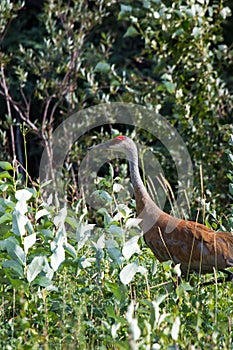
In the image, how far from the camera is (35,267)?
12.0 feet

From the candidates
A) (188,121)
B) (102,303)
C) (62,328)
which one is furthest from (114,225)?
(188,121)

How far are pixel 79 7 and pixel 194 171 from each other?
7.38 feet

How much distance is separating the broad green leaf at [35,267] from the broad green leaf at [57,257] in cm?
11

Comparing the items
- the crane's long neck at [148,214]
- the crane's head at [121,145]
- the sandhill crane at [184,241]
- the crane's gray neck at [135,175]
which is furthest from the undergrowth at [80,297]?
the crane's head at [121,145]

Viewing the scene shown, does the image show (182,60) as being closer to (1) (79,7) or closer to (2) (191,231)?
(1) (79,7)

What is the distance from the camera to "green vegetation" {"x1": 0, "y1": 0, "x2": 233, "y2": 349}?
11.8 feet

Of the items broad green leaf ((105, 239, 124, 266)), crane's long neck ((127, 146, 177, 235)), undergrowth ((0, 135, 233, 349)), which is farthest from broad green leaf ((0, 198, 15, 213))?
crane's long neck ((127, 146, 177, 235))

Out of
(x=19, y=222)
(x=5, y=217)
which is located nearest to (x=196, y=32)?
(x=5, y=217)

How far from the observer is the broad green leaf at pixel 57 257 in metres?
3.78

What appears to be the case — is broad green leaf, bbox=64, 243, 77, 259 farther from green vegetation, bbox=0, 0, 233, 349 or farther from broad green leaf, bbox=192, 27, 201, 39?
broad green leaf, bbox=192, 27, 201, 39

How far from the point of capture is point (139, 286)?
14.4 ft

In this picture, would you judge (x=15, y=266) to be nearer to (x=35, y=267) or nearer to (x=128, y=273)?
(x=35, y=267)

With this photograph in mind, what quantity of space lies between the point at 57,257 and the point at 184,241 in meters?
1.15

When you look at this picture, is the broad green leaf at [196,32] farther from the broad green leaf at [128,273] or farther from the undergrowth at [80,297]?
the broad green leaf at [128,273]
